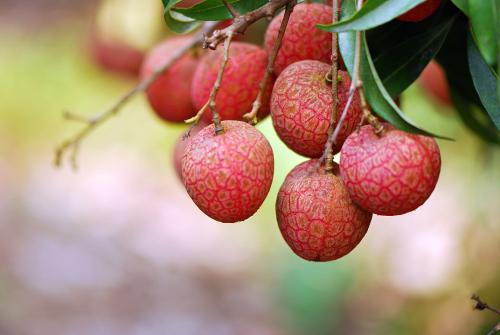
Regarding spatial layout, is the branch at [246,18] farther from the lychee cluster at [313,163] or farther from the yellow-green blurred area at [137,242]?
the yellow-green blurred area at [137,242]

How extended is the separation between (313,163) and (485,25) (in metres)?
0.22

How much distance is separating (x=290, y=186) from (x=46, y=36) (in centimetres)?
333

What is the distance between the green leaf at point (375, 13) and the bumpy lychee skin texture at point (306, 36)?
167mm

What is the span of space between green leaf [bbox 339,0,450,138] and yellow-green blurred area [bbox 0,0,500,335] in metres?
1.44

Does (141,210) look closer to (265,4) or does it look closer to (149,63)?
(149,63)

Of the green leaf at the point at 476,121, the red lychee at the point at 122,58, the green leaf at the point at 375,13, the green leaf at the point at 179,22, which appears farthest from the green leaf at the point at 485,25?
the red lychee at the point at 122,58

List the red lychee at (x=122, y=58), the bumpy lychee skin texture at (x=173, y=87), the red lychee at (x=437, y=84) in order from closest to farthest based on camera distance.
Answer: the bumpy lychee skin texture at (x=173, y=87) < the red lychee at (x=437, y=84) < the red lychee at (x=122, y=58)

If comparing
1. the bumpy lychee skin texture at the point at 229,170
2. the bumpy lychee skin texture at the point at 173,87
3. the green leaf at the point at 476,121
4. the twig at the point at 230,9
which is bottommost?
the green leaf at the point at 476,121

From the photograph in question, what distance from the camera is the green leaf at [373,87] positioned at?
2.06 ft

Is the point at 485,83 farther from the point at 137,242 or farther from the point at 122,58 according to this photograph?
the point at 137,242

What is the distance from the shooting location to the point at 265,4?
749 millimetres

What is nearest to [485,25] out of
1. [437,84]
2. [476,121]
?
[476,121]

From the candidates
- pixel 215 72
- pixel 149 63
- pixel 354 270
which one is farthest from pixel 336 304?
pixel 215 72

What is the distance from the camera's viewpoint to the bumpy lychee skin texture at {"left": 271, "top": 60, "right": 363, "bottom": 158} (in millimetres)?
713
